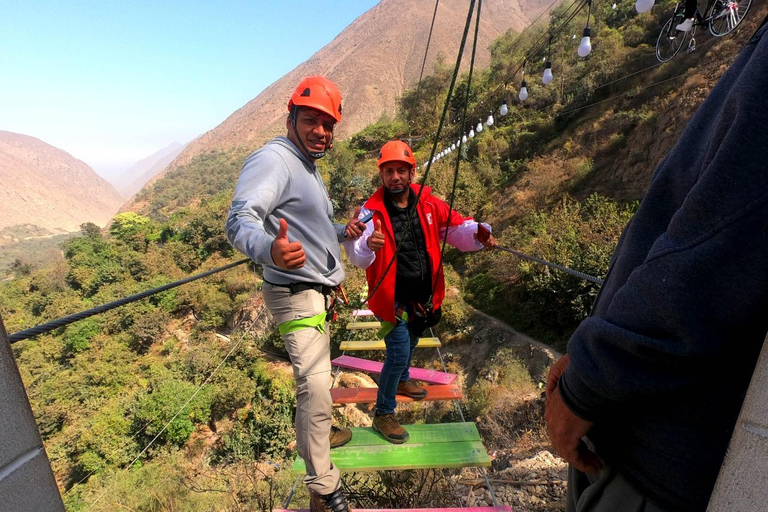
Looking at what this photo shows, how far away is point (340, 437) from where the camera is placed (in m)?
2.51

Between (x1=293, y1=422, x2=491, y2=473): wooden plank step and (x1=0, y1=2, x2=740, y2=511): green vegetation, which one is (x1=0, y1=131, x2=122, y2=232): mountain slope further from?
(x1=293, y1=422, x2=491, y2=473): wooden plank step

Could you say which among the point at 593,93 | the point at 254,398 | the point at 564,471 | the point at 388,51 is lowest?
the point at 254,398

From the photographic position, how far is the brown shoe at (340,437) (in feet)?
8.14

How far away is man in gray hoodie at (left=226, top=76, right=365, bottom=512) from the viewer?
193 centimetres

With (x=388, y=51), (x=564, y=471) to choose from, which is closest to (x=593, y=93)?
(x=564, y=471)

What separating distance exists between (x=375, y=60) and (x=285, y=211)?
349 feet

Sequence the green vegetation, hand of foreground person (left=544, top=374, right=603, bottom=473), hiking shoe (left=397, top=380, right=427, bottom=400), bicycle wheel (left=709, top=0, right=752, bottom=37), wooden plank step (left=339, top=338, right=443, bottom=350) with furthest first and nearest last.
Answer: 1. the green vegetation
2. bicycle wheel (left=709, top=0, right=752, bottom=37)
3. wooden plank step (left=339, top=338, right=443, bottom=350)
4. hiking shoe (left=397, top=380, right=427, bottom=400)
5. hand of foreground person (left=544, top=374, right=603, bottom=473)

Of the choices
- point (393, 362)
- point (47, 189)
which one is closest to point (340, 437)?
point (393, 362)

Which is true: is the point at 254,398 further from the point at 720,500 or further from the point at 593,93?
the point at 593,93

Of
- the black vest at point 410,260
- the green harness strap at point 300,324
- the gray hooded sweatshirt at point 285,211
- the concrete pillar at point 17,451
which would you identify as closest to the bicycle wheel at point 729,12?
the black vest at point 410,260

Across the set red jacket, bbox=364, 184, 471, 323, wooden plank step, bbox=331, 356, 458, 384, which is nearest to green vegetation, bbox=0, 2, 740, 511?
wooden plank step, bbox=331, 356, 458, 384

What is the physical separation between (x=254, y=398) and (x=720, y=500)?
15677mm

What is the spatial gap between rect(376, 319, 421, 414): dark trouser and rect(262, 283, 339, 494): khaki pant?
641 millimetres

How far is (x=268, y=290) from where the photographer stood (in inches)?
81.4
